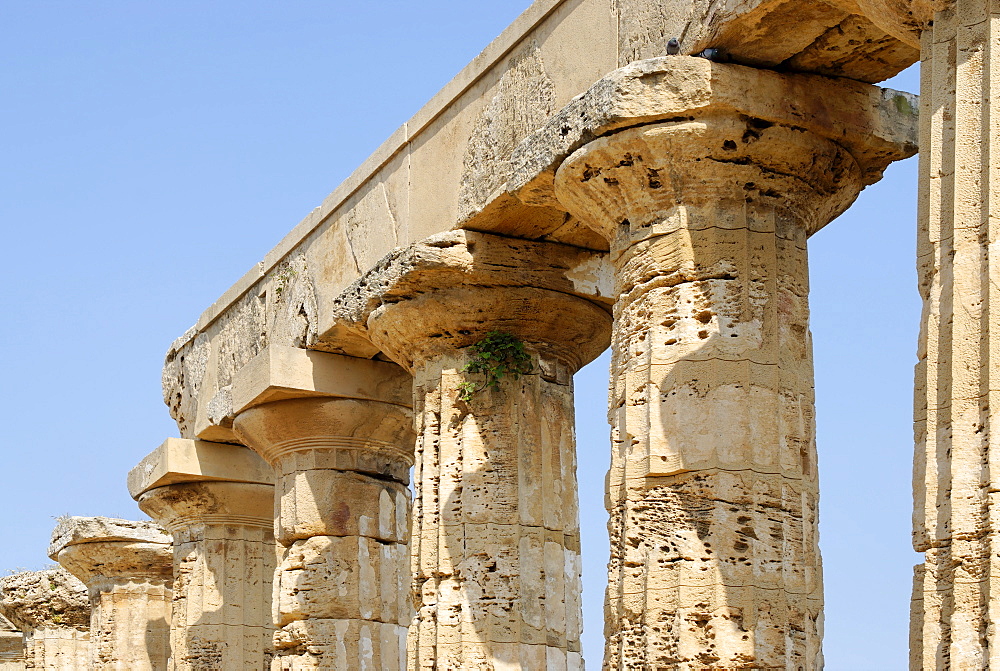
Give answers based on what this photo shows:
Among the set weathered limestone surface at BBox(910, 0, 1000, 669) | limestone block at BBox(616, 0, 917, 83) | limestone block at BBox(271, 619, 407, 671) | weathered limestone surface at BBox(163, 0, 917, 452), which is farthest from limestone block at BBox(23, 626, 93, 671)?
weathered limestone surface at BBox(910, 0, 1000, 669)

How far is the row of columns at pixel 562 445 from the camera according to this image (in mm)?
9367

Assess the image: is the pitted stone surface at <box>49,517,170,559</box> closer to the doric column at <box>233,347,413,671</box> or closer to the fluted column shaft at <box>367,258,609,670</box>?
the doric column at <box>233,347,413,671</box>

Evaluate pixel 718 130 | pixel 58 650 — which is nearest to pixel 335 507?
pixel 718 130

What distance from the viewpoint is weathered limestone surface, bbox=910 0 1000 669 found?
6621 millimetres

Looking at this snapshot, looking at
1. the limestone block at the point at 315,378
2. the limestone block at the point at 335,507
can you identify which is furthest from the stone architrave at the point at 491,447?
the limestone block at the point at 335,507

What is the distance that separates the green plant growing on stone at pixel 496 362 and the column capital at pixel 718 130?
215 cm

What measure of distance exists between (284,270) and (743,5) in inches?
257

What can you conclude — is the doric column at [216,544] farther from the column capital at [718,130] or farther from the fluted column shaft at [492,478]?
the column capital at [718,130]

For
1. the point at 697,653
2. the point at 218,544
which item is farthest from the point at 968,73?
the point at 218,544

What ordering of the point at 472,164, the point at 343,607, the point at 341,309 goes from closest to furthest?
the point at 472,164 < the point at 341,309 < the point at 343,607

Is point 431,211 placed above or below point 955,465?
above

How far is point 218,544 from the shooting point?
17000 millimetres

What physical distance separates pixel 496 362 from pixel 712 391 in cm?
304

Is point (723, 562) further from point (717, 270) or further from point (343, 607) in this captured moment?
point (343, 607)
